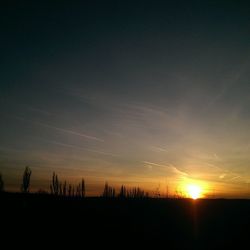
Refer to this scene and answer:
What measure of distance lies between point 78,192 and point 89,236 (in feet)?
257

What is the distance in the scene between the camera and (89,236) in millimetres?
23750

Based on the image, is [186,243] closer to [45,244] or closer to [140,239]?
[140,239]

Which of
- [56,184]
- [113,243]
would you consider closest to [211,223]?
[113,243]

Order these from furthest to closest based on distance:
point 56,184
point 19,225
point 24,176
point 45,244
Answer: point 56,184 < point 24,176 < point 19,225 < point 45,244

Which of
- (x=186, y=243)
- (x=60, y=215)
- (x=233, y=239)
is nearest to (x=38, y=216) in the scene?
(x=60, y=215)

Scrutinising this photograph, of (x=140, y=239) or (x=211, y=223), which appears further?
(x=211, y=223)

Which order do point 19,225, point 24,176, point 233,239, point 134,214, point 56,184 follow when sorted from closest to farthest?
point 19,225, point 233,239, point 134,214, point 24,176, point 56,184

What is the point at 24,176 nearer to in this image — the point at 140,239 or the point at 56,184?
the point at 56,184

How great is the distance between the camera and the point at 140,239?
2478cm

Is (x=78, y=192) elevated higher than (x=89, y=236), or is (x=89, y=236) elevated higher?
(x=78, y=192)

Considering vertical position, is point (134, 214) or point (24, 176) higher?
point (24, 176)

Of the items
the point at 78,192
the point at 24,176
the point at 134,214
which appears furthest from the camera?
the point at 78,192

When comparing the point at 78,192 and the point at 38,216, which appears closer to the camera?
the point at 38,216

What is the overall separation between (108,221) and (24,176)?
166ft
